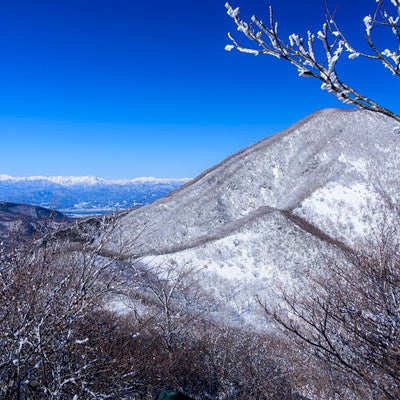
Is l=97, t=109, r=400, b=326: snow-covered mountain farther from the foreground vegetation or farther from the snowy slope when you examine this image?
the foreground vegetation

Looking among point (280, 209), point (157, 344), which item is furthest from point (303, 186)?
point (157, 344)

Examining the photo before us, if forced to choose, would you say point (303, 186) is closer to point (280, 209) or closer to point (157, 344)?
point (280, 209)

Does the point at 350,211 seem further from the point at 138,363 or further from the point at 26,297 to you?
the point at 26,297

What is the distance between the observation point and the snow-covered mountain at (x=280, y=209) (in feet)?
121

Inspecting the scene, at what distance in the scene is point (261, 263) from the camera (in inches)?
1476

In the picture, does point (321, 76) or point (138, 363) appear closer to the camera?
point (321, 76)

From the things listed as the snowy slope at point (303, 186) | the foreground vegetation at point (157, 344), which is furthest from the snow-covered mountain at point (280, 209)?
the foreground vegetation at point (157, 344)

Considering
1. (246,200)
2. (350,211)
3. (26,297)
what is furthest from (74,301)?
(246,200)

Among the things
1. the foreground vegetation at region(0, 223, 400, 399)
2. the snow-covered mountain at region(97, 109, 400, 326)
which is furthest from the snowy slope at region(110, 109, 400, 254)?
the foreground vegetation at region(0, 223, 400, 399)

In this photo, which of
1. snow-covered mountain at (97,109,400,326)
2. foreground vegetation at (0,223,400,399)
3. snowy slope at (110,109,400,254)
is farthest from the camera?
snowy slope at (110,109,400,254)

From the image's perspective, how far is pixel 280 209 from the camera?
48.3m

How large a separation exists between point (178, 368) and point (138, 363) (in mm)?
5040

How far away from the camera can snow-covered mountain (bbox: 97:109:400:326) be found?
36.8 m

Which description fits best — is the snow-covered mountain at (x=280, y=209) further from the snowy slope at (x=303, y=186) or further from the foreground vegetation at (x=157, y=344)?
the foreground vegetation at (x=157, y=344)
